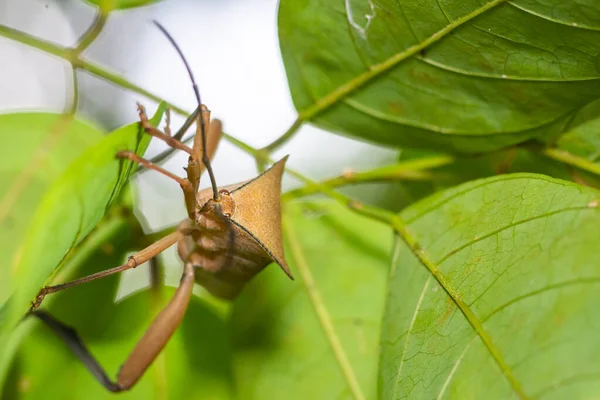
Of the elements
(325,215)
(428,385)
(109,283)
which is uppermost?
(325,215)

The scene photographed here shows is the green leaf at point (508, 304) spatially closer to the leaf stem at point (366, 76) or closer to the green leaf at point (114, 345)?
the leaf stem at point (366, 76)

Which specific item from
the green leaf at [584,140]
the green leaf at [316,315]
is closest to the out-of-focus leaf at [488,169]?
the green leaf at [584,140]

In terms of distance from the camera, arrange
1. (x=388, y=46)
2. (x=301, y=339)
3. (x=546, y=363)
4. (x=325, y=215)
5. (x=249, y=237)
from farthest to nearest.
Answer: (x=325, y=215)
(x=301, y=339)
(x=249, y=237)
(x=388, y=46)
(x=546, y=363)

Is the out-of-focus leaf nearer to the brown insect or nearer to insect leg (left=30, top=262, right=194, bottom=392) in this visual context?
the brown insect

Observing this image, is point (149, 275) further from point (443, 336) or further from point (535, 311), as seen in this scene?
point (535, 311)

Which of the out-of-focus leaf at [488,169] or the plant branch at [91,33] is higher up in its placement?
the plant branch at [91,33]

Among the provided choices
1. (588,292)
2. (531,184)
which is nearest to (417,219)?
(531,184)

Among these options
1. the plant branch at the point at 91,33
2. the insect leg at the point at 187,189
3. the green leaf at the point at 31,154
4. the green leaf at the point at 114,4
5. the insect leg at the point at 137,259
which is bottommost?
the insect leg at the point at 137,259
